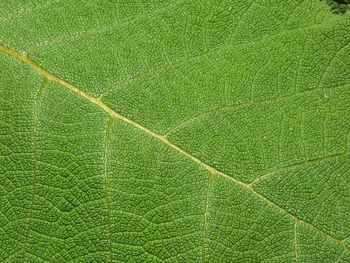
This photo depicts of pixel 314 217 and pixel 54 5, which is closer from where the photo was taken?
pixel 314 217

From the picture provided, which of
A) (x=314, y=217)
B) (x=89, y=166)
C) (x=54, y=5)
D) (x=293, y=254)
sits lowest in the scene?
(x=293, y=254)

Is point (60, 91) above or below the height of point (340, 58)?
below

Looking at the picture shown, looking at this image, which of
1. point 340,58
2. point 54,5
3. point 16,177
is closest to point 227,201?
point 340,58

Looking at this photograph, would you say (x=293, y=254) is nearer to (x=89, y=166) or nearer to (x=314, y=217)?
(x=314, y=217)

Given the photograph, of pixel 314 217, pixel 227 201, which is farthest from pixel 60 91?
pixel 314 217

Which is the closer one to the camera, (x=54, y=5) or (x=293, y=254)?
(x=293, y=254)

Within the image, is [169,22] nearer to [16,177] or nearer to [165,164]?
[165,164]
